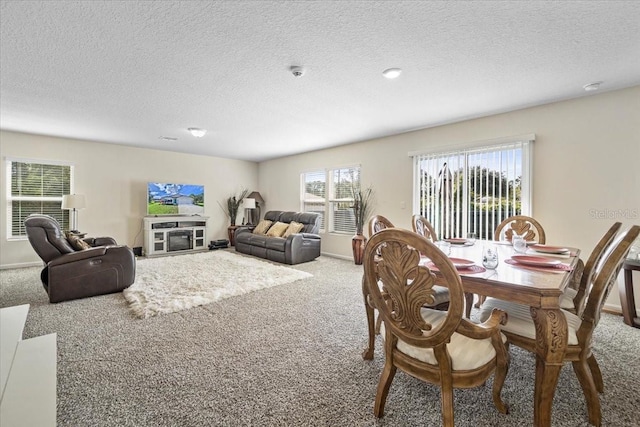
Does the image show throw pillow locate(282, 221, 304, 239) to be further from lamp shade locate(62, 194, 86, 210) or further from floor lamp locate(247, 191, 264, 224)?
lamp shade locate(62, 194, 86, 210)

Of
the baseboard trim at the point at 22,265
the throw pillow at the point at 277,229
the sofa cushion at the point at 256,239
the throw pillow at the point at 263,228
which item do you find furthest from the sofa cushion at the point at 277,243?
the baseboard trim at the point at 22,265

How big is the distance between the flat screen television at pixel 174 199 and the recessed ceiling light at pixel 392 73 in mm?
5746

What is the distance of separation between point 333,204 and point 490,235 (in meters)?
3.23

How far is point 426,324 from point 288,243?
422 cm

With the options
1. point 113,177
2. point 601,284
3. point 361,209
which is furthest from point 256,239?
point 601,284

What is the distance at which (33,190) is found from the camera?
17.2 ft

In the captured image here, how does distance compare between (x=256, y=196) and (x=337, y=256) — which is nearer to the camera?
(x=337, y=256)

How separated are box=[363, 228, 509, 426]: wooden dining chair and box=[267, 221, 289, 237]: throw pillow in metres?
4.78

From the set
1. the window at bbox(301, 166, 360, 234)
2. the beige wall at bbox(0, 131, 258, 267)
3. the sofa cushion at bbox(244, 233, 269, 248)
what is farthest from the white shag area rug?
the window at bbox(301, 166, 360, 234)

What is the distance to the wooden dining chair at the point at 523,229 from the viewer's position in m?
2.85

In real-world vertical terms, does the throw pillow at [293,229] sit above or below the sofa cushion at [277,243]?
above

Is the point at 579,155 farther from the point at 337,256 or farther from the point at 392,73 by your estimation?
the point at 337,256

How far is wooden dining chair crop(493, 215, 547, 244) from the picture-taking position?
112 inches

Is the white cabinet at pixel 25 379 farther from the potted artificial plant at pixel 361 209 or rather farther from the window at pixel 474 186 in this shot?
the window at pixel 474 186
